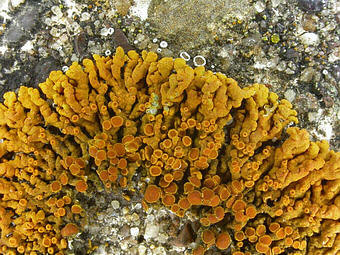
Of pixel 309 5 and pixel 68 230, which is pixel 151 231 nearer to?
pixel 68 230

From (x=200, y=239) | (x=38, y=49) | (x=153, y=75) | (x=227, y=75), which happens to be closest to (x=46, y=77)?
(x=38, y=49)

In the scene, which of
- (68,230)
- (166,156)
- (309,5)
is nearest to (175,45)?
(166,156)

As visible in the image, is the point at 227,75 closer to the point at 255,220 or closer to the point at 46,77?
the point at 255,220

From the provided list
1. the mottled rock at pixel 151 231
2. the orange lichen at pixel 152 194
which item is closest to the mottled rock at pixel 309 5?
the orange lichen at pixel 152 194

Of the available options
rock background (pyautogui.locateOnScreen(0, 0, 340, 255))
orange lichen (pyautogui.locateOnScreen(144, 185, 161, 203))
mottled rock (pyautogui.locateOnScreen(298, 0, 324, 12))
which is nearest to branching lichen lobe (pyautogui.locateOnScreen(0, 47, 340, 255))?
orange lichen (pyautogui.locateOnScreen(144, 185, 161, 203))

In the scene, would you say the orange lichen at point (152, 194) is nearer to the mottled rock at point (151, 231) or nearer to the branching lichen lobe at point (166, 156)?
the branching lichen lobe at point (166, 156)

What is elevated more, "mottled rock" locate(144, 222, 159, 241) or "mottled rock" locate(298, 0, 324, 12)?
"mottled rock" locate(298, 0, 324, 12)

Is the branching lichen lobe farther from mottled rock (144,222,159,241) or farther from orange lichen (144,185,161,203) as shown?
mottled rock (144,222,159,241)

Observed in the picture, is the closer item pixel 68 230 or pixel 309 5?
pixel 68 230
